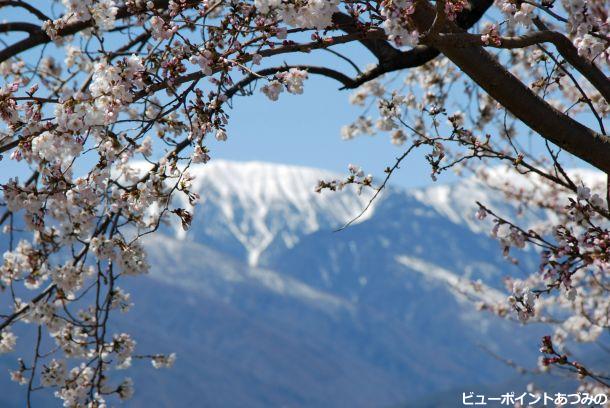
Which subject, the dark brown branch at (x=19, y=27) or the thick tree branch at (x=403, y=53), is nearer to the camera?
the thick tree branch at (x=403, y=53)

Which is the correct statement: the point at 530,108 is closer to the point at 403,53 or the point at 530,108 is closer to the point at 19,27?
the point at 403,53

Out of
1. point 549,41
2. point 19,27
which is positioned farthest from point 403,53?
point 19,27

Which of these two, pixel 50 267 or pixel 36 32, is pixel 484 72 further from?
pixel 50 267

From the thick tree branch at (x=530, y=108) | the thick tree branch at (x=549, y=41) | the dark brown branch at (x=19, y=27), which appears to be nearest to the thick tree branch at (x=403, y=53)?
the thick tree branch at (x=549, y=41)

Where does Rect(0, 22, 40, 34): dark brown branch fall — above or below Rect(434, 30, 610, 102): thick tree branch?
above

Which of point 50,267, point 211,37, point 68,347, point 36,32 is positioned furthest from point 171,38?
point 68,347

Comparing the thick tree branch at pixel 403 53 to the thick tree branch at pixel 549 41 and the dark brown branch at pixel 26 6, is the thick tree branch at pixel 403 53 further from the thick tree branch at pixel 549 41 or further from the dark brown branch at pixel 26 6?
the dark brown branch at pixel 26 6

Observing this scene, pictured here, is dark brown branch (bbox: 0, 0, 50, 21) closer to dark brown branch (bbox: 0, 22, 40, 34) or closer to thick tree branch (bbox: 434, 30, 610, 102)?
dark brown branch (bbox: 0, 22, 40, 34)

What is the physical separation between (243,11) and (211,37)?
0.26 meters

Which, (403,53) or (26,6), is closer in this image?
(403,53)

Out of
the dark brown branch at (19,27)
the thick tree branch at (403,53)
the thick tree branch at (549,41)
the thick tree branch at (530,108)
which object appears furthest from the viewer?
the dark brown branch at (19,27)

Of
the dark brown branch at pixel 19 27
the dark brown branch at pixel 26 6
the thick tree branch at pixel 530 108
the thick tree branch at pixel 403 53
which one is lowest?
the thick tree branch at pixel 530 108

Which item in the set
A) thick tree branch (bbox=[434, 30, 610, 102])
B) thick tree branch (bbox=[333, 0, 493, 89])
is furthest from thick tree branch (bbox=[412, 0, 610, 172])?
thick tree branch (bbox=[333, 0, 493, 89])

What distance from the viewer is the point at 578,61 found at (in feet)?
14.6
